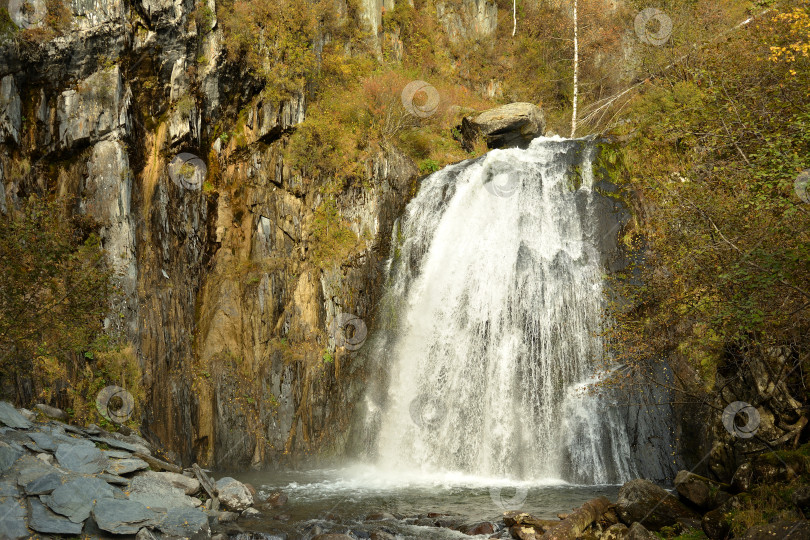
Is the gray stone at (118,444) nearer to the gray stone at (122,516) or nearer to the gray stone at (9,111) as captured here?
the gray stone at (122,516)

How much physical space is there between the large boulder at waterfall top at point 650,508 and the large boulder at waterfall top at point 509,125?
1790 centimetres

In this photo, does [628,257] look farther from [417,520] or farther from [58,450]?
[58,450]

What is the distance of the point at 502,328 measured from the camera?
719 inches

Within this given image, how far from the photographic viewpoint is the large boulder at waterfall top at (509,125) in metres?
25.6

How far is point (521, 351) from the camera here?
17688 millimetres

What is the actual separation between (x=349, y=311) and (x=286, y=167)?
5.88m

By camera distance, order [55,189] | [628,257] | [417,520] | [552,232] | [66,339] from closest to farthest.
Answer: [417,520] → [66,339] → [55,189] → [628,257] → [552,232]

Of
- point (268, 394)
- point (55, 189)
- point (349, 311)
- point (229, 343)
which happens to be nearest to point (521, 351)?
point (349, 311)
